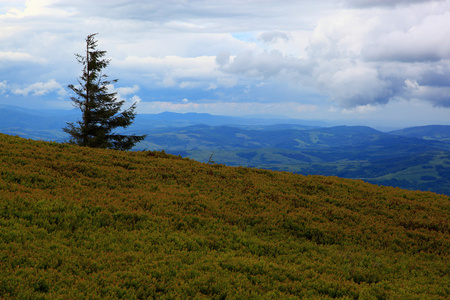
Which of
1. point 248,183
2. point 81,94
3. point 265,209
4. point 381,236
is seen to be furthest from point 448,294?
point 81,94

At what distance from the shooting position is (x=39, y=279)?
7.73 meters

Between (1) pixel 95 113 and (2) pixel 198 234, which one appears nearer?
(2) pixel 198 234

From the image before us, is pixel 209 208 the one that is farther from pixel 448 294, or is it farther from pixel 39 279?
pixel 448 294

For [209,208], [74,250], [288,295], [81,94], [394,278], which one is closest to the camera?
[288,295]

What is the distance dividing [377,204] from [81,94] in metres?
35.7

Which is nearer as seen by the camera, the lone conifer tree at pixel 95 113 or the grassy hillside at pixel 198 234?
the grassy hillside at pixel 198 234

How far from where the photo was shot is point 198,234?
1197 centimetres

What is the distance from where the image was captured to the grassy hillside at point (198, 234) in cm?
847

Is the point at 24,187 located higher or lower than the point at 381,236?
higher

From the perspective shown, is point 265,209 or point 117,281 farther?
point 265,209

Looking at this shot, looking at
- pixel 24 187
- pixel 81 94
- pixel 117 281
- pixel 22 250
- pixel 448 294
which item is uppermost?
pixel 81 94

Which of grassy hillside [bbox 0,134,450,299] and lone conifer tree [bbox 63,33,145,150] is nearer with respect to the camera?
grassy hillside [bbox 0,134,450,299]

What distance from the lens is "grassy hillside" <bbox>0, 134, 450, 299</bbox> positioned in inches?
333

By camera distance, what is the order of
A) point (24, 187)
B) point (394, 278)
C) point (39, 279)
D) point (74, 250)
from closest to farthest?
point (39, 279)
point (74, 250)
point (394, 278)
point (24, 187)
